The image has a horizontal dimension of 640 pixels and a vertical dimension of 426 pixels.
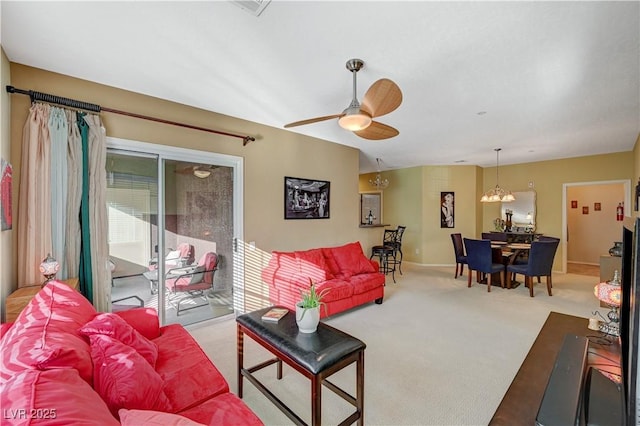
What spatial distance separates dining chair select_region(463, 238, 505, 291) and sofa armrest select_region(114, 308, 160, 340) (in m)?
4.89

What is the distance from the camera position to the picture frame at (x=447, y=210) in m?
7.43

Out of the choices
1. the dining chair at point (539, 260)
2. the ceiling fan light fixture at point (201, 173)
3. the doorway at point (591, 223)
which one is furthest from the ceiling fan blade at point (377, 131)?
the doorway at point (591, 223)

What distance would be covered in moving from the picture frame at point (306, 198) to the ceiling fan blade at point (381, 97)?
84.7 inches

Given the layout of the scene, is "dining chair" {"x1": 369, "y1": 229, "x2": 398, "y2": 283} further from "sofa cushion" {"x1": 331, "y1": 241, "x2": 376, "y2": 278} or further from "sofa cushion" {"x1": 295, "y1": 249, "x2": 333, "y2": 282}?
"sofa cushion" {"x1": 295, "y1": 249, "x2": 333, "y2": 282}

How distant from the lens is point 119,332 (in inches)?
61.6

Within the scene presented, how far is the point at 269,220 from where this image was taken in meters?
4.15

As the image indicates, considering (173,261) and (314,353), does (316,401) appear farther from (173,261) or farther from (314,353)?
(173,261)

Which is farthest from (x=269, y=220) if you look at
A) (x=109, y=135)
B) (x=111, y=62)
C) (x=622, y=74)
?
(x=622, y=74)

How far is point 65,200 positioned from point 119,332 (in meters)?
1.71

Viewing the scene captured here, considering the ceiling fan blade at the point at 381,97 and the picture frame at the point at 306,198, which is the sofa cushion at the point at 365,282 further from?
the ceiling fan blade at the point at 381,97

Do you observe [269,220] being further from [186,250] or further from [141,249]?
[141,249]

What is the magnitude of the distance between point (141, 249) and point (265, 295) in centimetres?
169

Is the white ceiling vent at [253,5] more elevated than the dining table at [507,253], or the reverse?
the white ceiling vent at [253,5]

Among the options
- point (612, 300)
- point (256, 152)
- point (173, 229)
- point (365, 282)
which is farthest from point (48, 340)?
point (365, 282)
